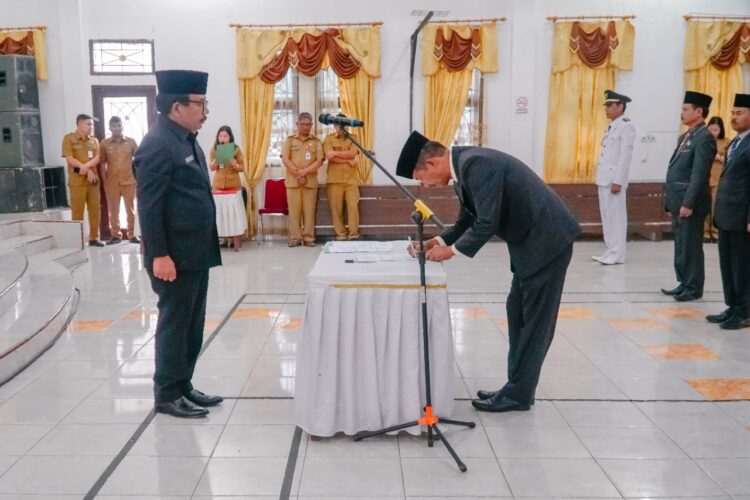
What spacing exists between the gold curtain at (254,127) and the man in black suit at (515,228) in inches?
257

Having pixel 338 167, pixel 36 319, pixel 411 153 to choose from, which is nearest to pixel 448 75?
pixel 338 167

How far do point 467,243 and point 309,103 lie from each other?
22.9 ft

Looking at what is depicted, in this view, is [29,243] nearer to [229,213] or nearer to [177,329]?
[229,213]

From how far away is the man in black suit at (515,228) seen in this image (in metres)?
3.05

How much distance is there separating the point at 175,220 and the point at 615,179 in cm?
539

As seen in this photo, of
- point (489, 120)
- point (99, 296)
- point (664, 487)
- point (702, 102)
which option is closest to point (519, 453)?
point (664, 487)

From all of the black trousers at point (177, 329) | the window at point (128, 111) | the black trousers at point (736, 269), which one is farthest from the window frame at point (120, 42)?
the black trousers at point (736, 269)

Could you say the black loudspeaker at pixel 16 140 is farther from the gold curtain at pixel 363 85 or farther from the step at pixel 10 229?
the gold curtain at pixel 363 85

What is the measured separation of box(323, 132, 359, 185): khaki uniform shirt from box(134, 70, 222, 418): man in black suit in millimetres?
5740

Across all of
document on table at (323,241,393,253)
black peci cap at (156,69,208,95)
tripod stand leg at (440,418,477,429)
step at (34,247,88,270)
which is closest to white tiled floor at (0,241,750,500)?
tripod stand leg at (440,418,477,429)

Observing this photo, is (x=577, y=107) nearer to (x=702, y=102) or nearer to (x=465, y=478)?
(x=702, y=102)

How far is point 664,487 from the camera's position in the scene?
8.63 ft

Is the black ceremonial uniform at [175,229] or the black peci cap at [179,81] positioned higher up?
the black peci cap at [179,81]

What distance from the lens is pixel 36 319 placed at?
4730 millimetres
